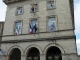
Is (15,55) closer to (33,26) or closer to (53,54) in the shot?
(33,26)

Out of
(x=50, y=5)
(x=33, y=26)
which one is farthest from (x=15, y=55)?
(x=50, y=5)

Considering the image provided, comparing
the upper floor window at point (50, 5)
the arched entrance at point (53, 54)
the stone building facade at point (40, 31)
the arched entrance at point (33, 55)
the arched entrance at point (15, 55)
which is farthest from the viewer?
the arched entrance at point (15, 55)

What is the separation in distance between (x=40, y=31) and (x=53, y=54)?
329 cm

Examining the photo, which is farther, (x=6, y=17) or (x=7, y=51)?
(x=6, y=17)

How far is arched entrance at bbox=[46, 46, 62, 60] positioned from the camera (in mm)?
14952

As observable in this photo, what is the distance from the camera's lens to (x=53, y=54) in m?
15.6

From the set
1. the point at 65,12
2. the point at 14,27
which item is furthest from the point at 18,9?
the point at 65,12

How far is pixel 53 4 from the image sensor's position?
16.8m

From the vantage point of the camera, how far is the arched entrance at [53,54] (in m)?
15.0

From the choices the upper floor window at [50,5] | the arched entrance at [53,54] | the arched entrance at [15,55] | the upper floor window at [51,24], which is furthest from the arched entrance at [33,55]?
the upper floor window at [50,5]

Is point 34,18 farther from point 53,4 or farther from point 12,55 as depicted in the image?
point 12,55

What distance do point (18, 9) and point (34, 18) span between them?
3.28 m

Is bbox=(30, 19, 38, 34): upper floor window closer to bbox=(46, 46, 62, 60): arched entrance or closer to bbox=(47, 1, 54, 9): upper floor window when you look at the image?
bbox=(47, 1, 54, 9): upper floor window

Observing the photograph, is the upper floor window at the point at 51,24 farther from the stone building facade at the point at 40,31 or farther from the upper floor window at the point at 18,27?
the upper floor window at the point at 18,27
